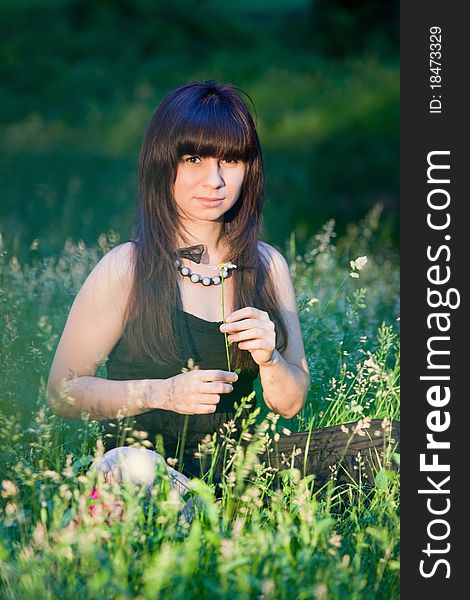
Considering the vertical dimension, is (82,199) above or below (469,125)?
above

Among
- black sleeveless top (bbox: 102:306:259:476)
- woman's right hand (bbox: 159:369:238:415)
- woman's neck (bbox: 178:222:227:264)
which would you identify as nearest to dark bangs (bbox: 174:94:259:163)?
woman's neck (bbox: 178:222:227:264)

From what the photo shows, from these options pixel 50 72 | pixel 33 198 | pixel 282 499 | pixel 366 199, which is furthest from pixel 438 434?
pixel 50 72

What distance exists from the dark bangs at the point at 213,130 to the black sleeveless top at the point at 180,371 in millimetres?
503

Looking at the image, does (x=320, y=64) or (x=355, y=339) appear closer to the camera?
(x=355, y=339)

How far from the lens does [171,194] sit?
3.29m

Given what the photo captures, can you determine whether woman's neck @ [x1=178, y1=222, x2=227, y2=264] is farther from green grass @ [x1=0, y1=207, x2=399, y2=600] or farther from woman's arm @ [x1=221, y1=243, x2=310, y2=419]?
green grass @ [x1=0, y1=207, x2=399, y2=600]

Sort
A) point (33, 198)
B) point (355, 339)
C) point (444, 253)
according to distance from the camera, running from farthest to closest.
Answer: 1. point (33, 198)
2. point (355, 339)
3. point (444, 253)

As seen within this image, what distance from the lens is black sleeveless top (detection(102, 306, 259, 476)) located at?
3258mm

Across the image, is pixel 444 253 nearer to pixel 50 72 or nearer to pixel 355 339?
pixel 355 339

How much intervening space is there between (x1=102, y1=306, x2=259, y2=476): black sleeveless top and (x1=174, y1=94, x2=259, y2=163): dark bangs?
0.50 metres

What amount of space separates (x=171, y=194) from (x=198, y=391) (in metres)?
0.68

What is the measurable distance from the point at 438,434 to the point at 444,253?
21.8 inches

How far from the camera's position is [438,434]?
3.01 metres

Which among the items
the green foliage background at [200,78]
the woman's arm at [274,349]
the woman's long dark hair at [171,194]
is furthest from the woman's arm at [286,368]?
the green foliage background at [200,78]
